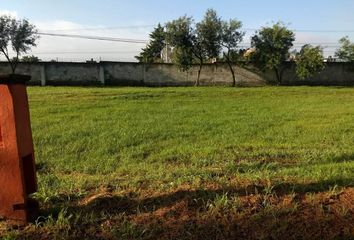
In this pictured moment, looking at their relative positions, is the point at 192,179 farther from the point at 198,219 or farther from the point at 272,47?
the point at 272,47

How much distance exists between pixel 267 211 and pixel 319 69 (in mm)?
39123

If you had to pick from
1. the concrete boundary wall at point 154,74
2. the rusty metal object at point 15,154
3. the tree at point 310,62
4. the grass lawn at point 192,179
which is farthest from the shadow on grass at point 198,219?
the tree at point 310,62

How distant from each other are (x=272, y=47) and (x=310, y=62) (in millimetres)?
3342

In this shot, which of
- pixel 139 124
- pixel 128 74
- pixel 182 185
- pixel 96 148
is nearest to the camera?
pixel 182 185

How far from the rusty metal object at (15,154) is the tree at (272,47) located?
125 ft

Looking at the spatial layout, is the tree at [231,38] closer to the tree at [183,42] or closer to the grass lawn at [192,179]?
the tree at [183,42]

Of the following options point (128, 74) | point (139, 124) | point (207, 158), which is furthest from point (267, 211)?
point (128, 74)

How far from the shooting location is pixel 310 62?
40375mm

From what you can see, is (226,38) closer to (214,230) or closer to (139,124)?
(139,124)

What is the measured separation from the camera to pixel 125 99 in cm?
1986

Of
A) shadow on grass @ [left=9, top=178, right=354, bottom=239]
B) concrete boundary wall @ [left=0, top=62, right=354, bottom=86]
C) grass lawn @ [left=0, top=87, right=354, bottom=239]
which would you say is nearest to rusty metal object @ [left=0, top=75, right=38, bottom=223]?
grass lawn @ [left=0, top=87, right=354, bottom=239]

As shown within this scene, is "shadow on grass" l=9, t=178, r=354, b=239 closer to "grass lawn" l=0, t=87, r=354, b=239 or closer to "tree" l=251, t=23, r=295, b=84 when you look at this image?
"grass lawn" l=0, t=87, r=354, b=239

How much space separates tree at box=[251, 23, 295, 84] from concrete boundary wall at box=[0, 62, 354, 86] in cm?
110

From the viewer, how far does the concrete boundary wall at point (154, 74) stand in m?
38.7
